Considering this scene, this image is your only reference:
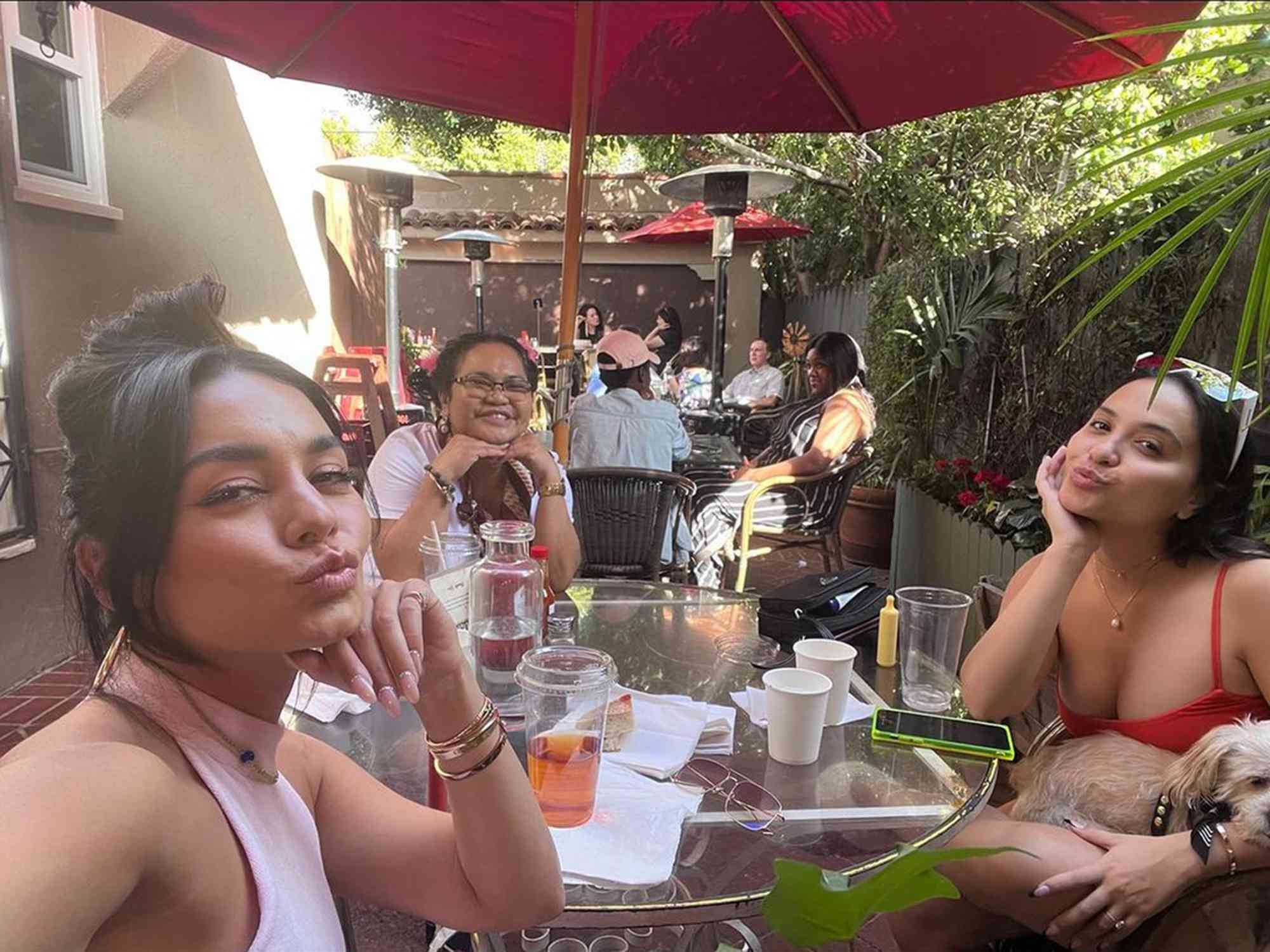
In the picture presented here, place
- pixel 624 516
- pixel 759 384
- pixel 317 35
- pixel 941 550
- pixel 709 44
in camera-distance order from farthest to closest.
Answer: pixel 759 384
pixel 941 550
pixel 624 516
pixel 709 44
pixel 317 35

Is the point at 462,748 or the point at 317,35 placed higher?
the point at 317,35

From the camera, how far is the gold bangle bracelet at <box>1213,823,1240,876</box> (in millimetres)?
1329

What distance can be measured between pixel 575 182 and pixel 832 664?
1.02 meters

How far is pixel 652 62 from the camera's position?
2.24ft

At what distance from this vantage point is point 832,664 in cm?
150

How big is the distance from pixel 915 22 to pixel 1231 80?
6.22 m

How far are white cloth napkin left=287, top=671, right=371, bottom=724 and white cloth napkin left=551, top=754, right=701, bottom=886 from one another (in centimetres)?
55

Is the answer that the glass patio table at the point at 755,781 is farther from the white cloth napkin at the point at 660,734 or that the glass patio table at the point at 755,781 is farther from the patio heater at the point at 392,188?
the patio heater at the point at 392,188

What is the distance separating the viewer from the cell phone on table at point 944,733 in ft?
4.79

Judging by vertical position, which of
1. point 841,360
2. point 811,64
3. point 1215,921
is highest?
point 811,64

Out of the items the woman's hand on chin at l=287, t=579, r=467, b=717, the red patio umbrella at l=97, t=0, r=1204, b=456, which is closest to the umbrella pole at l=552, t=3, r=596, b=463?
the red patio umbrella at l=97, t=0, r=1204, b=456

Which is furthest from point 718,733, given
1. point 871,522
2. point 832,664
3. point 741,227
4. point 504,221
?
point 504,221

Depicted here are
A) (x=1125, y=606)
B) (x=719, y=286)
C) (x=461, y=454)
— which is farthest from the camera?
(x=719, y=286)

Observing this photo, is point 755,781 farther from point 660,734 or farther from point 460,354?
point 460,354
